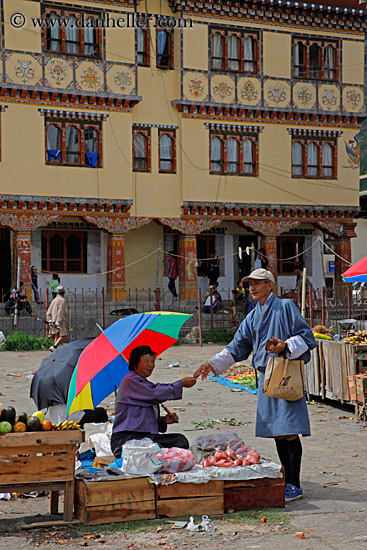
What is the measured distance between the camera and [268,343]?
679 centimetres

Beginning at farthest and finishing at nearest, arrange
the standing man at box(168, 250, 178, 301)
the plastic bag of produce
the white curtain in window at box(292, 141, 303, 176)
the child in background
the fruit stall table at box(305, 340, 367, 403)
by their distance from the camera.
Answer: the white curtain in window at box(292, 141, 303, 176) → the standing man at box(168, 250, 178, 301) → the child in background → the fruit stall table at box(305, 340, 367, 403) → the plastic bag of produce

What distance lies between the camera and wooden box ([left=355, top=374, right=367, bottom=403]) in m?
11.1

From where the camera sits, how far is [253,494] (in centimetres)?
654

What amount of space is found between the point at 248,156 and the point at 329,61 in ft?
17.1

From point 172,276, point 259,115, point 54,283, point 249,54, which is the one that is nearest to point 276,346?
point 54,283

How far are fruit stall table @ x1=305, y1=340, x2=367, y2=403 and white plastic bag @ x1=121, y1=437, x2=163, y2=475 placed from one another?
5790 millimetres

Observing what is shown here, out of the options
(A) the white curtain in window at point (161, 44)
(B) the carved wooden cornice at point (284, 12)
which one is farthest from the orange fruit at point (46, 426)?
(B) the carved wooden cornice at point (284, 12)

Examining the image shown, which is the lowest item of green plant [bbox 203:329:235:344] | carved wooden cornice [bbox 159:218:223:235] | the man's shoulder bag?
green plant [bbox 203:329:235:344]

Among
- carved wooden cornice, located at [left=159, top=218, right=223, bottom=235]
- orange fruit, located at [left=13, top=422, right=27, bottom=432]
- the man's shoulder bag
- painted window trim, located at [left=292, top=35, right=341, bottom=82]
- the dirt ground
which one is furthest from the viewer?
painted window trim, located at [left=292, top=35, right=341, bottom=82]

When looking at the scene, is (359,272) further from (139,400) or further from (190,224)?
(190,224)

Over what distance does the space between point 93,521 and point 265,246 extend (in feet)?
82.8

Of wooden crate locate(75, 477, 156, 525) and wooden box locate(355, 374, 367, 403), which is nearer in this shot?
wooden crate locate(75, 477, 156, 525)

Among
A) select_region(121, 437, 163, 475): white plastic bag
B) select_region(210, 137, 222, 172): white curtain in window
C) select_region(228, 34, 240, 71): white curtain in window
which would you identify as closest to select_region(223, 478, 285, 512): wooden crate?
select_region(121, 437, 163, 475): white plastic bag

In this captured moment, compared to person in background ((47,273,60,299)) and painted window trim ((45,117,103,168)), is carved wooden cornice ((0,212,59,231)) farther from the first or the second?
painted window trim ((45,117,103,168))
